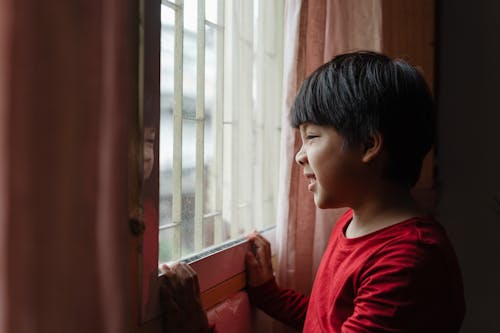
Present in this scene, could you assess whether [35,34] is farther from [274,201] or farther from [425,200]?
[425,200]

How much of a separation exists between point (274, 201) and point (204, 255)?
431mm

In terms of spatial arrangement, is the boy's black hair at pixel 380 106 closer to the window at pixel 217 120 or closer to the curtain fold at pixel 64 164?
the window at pixel 217 120

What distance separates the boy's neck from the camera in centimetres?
84

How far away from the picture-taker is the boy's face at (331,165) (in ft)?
2.70

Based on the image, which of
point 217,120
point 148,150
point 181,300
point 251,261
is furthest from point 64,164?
point 251,261

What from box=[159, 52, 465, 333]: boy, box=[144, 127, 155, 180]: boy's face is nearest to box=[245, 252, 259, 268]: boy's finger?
box=[159, 52, 465, 333]: boy

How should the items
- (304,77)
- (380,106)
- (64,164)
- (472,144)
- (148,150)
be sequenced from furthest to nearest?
1. (472,144)
2. (304,77)
3. (380,106)
4. (148,150)
5. (64,164)

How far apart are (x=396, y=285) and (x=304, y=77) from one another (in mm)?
548

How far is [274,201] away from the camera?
49.4 inches

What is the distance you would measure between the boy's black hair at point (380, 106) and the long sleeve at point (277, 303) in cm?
36

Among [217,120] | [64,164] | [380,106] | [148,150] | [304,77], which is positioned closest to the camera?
[64,164]

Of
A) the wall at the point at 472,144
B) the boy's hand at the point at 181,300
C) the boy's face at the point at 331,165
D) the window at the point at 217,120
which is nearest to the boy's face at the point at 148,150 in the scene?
the window at the point at 217,120

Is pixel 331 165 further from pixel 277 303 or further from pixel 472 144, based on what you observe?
pixel 472 144

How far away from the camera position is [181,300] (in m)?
0.73
